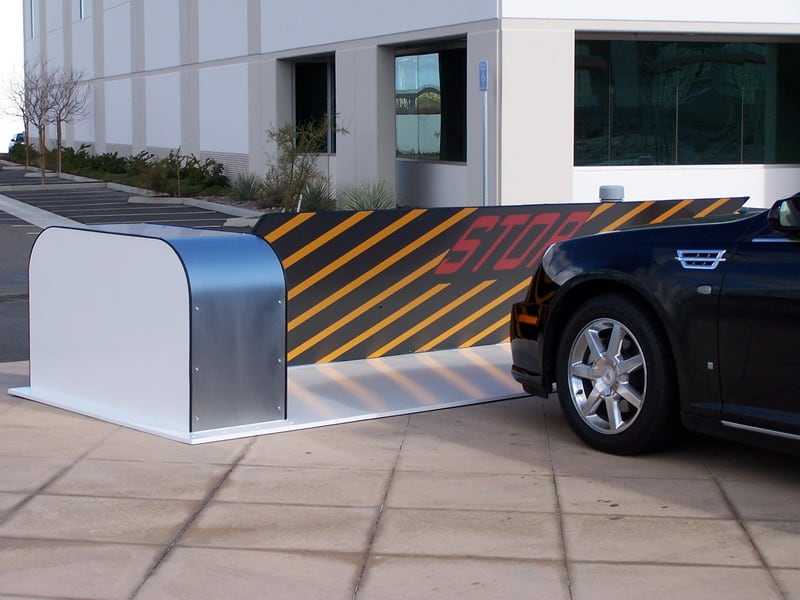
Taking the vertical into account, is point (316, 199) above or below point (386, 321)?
above

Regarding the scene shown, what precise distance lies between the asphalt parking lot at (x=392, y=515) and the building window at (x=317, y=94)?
69.6ft

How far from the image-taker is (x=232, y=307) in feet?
23.5

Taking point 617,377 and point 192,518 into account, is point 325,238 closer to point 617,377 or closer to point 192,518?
point 617,377

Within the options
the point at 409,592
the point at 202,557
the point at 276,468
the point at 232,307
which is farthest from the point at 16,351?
the point at 409,592

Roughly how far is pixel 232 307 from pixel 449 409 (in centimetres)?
173

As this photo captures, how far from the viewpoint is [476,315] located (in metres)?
10.3

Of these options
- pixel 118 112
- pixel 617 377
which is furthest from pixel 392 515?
pixel 118 112

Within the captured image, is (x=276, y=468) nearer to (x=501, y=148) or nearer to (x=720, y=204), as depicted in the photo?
(x=720, y=204)

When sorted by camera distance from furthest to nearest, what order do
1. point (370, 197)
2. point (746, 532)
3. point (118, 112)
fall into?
point (118, 112) → point (370, 197) → point (746, 532)

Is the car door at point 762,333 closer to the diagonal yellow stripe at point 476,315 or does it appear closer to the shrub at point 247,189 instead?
the diagonal yellow stripe at point 476,315

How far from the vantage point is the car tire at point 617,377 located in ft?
21.0

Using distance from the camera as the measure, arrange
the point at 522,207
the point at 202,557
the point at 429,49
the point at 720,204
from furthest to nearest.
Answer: the point at 429,49, the point at 720,204, the point at 522,207, the point at 202,557

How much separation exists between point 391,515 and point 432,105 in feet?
65.0

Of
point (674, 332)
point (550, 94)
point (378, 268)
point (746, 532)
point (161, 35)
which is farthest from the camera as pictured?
point (161, 35)
